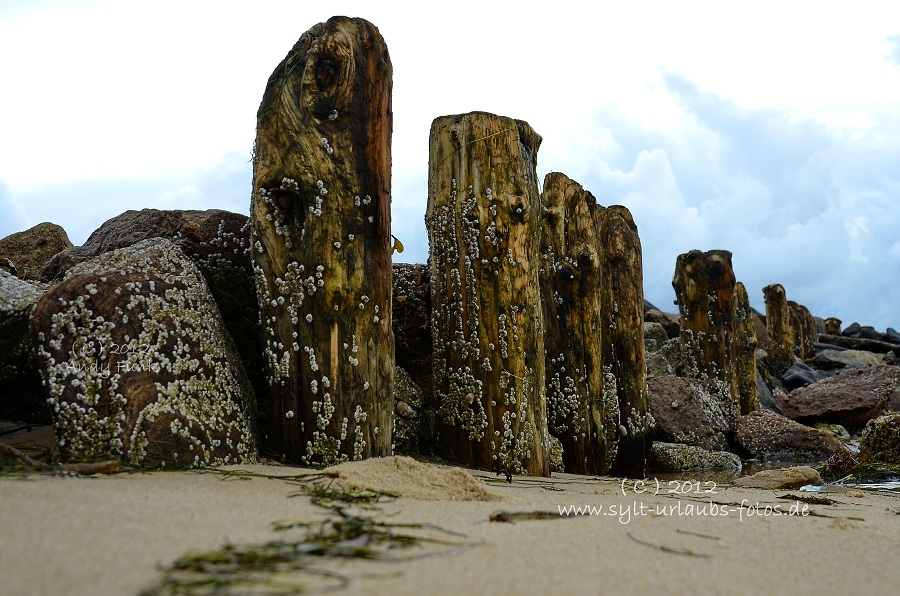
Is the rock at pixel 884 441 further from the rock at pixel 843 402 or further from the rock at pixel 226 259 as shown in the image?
the rock at pixel 226 259

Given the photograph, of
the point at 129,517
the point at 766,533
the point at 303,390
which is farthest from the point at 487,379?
the point at 129,517

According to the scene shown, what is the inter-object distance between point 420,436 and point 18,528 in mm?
4306

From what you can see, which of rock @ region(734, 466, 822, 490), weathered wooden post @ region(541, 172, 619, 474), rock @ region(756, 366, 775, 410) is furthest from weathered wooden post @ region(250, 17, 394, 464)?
rock @ region(756, 366, 775, 410)

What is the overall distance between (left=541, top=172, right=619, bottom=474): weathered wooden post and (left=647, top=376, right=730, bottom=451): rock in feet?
9.25

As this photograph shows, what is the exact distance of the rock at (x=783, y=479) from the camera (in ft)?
22.6

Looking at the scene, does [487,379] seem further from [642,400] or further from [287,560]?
[287,560]

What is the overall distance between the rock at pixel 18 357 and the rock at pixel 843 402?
551 inches

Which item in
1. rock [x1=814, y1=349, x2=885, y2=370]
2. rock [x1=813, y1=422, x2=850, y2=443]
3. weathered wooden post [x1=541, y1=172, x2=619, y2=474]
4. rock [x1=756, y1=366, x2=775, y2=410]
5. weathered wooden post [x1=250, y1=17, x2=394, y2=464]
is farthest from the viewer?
rock [x1=814, y1=349, x2=885, y2=370]

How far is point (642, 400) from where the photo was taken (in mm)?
9125

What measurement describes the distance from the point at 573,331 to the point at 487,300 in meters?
1.98

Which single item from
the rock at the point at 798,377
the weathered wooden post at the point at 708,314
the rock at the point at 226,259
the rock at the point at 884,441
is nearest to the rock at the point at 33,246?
the rock at the point at 226,259

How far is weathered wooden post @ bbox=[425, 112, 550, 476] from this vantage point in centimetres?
625

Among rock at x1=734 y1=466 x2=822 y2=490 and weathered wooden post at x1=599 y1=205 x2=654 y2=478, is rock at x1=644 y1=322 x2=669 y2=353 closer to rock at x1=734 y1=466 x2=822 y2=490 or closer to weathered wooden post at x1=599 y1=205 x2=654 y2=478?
weathered wooden post at x1=599 y1=205 x2=654 y2=478

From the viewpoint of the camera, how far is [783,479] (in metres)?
7.03
